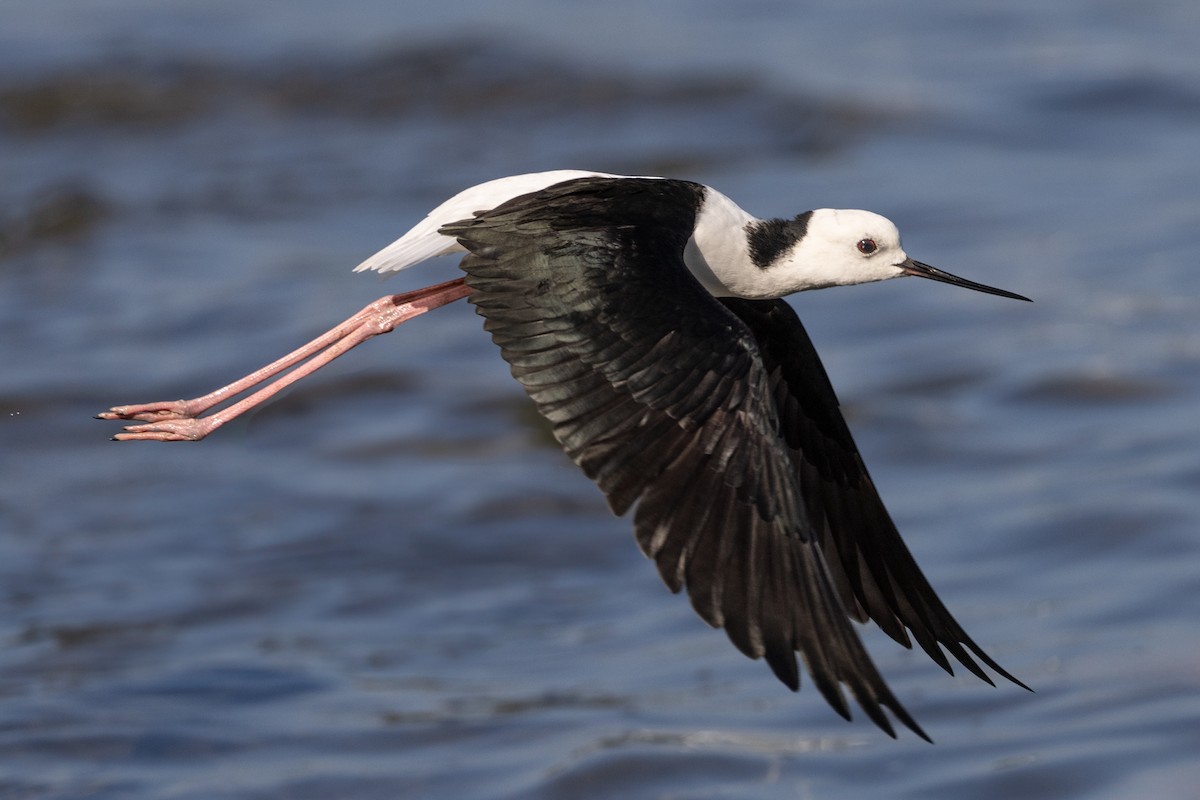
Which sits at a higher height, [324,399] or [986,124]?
[986,124]

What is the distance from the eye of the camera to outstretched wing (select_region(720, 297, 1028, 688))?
6594mm

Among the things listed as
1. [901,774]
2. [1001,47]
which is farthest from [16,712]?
[1001,47]

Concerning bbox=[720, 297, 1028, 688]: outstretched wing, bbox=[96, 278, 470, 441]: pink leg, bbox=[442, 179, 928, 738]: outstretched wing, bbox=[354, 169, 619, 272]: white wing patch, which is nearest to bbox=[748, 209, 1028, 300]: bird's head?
bbox=[720, 297, 1028, 688]: outstretched wing

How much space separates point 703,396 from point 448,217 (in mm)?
1380

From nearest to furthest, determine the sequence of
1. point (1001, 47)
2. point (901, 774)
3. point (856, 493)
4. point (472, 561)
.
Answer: point (856, 493), point (901, 774), point (472, 561), point (1001, 47)

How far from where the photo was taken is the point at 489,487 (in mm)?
10664

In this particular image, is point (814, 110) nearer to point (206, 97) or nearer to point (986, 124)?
point (986, 124)

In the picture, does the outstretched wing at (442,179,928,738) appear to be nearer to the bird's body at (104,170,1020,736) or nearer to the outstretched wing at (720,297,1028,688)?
the bird's body at (104,170,1020,736)

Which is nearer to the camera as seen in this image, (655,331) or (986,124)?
(655,331)

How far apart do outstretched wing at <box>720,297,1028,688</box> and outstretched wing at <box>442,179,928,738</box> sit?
996mm

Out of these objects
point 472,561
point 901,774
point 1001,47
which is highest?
point 1001,47

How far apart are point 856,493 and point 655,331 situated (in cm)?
150

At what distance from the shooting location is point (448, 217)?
254 inches

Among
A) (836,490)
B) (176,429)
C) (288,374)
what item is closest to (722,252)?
(836,490)
